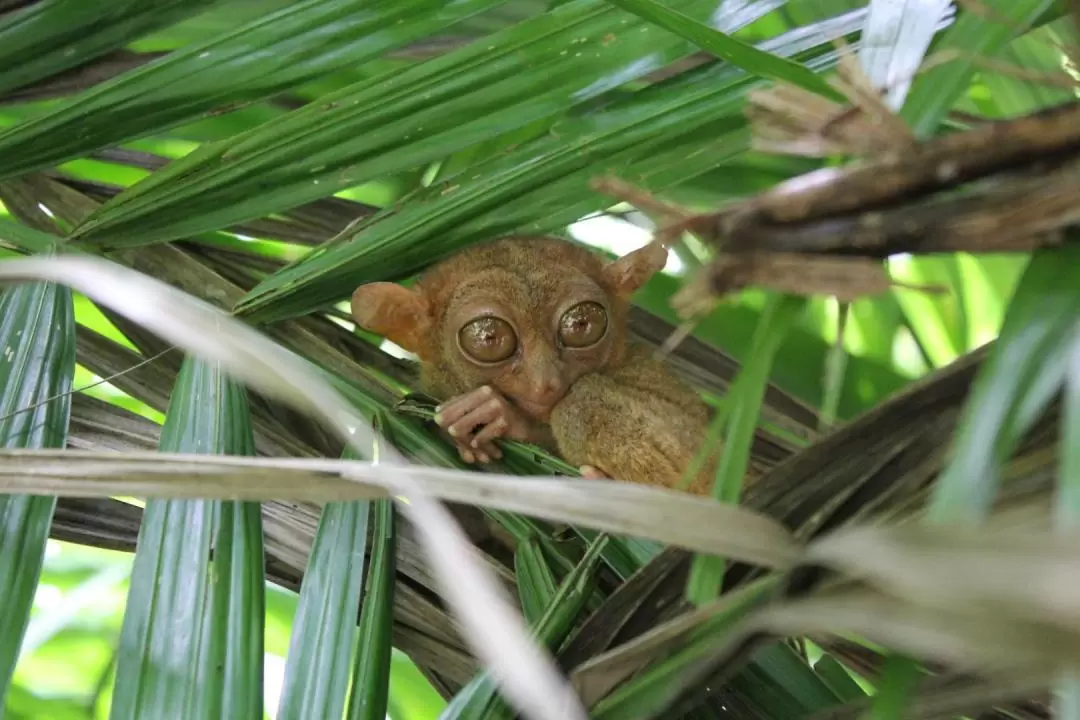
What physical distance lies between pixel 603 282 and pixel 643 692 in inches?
55.6

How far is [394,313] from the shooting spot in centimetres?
224

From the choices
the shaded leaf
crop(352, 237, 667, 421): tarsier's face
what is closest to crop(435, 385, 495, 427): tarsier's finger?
crop(352, 237, 667, 421): tarsier's face

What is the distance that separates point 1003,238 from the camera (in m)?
0.79

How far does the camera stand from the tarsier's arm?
1971 mm

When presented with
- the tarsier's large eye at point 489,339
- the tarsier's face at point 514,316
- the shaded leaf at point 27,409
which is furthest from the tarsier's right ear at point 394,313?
the shaded leaf at point 27,409

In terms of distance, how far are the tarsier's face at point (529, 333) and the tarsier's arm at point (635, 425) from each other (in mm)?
56

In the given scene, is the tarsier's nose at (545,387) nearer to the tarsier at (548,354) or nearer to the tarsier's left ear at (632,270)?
the tarsier at (548,354)

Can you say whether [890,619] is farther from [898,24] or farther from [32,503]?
[32,503]

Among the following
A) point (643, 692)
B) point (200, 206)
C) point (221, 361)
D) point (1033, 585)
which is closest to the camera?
point (1033, 585)

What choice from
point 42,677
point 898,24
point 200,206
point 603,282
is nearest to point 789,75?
point 898,24

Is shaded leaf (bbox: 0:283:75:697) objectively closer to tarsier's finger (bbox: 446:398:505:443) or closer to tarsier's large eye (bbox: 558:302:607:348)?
tarsier's finger (bbox: 446:398:505:443)

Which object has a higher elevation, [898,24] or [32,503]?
[898,24]

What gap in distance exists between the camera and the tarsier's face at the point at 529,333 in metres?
2.20

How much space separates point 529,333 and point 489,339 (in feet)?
0.29
